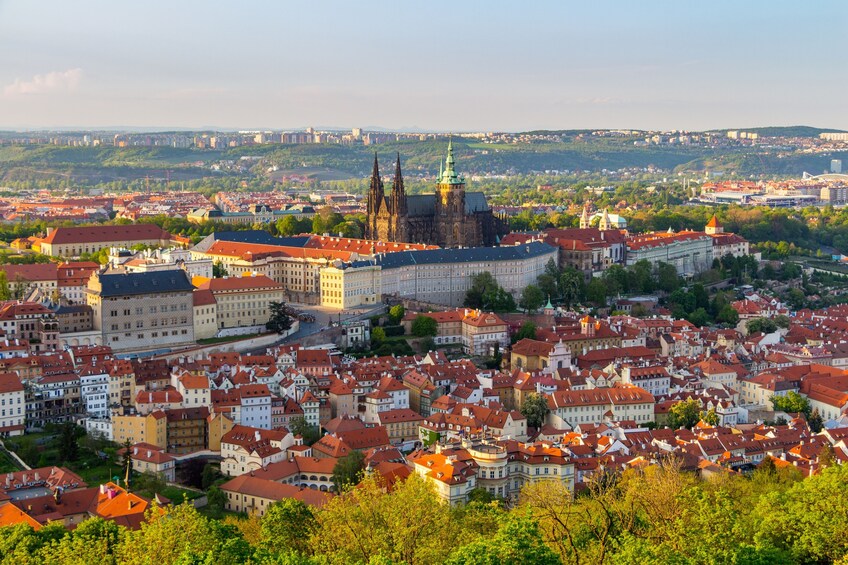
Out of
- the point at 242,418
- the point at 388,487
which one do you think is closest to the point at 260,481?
the point at 388,487

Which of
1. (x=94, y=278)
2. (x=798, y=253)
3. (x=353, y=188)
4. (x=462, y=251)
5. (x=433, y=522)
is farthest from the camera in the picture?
(x=353, y=188)

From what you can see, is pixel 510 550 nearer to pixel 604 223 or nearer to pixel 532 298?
pixel 532 298

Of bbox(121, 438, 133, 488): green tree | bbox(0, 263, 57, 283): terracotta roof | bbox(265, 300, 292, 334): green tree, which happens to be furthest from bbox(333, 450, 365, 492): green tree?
bbox(0, 263, 57, 283): terracotta roof

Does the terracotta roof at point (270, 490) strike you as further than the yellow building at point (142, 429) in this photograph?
No

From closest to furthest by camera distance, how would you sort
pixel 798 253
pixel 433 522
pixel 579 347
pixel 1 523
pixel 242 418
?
pixel 433 522 < pixel 1 523 < pixel 242 418 < pixel 579 347 < pixel 798 253

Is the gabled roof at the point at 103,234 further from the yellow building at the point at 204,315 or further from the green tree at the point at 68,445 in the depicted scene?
the green tree at the point at 68,445

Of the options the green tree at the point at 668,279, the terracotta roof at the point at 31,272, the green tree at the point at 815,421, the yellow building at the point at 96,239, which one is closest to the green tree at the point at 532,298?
the green tree at the point at 668,279

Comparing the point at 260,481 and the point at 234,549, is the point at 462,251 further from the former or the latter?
the point at 234,549
